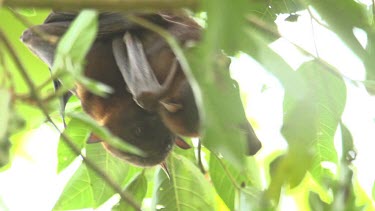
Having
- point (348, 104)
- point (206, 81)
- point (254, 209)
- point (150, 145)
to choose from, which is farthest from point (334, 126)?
point (206, 81)

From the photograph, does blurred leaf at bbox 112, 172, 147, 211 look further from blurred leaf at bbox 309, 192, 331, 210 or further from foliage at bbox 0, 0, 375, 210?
blurred leaf at bbox 309, 192, 331, 210

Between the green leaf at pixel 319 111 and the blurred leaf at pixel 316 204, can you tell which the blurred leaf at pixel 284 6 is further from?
the blurred leaf at pixel 316 204

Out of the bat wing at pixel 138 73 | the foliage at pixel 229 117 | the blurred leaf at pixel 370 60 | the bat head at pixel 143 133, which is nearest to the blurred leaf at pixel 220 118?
Result: the foliage at pixel 229 117

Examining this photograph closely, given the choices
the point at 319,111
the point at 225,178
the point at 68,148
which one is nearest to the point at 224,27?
the point at 319,111

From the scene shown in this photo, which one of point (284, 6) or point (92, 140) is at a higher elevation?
point (284, 6)

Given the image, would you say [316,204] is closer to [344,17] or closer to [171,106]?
[344,17]

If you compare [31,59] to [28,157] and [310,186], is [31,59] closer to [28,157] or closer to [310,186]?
[310,186]
